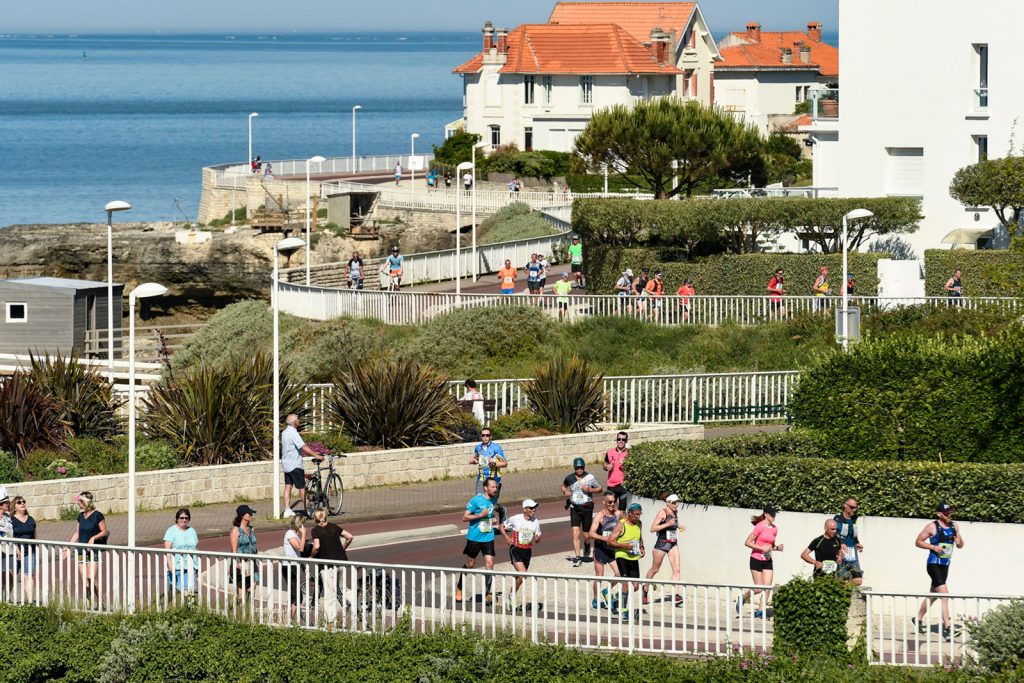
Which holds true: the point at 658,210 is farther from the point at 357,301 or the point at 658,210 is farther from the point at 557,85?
the point at 557,85

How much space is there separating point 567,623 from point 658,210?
28776 millimetres

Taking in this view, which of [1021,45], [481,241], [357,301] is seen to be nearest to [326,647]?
[357,301]

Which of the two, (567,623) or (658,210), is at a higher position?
(658,210)

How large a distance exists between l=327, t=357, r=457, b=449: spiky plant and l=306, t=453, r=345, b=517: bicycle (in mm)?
2763

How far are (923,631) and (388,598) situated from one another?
5262mm

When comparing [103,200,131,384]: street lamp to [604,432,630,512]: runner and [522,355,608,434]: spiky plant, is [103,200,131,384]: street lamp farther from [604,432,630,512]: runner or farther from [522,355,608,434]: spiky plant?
[604,432,630,512]: runner

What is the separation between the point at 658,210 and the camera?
45.5m

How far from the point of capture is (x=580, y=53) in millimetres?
85625

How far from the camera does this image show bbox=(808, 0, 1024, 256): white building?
152ft

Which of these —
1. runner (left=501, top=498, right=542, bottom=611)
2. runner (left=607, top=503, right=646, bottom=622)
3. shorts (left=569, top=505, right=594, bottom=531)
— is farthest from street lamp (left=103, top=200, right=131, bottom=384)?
runner (left=607, top=503, right=646, bottom=622)

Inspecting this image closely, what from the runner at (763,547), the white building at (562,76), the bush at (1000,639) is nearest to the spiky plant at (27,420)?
the runner at (763,547)

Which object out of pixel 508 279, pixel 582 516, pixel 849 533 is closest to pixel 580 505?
pixel 582 516

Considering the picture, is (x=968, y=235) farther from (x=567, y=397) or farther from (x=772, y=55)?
(x=772, y=55)

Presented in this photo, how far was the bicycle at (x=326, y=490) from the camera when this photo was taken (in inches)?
976
